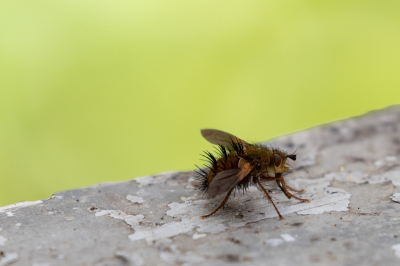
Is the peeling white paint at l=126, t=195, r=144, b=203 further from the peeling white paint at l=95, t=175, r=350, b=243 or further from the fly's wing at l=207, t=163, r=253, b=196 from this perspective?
the fly's wing at l=207, t=163, r=253, b=196

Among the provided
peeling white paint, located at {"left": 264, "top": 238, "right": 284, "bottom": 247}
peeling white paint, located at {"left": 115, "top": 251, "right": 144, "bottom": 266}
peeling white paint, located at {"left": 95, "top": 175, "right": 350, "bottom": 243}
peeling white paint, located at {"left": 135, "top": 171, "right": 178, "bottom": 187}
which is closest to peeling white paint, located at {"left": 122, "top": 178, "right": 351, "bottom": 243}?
peeling white paint, located at {"left": 95, "top": 175, "right": 350, "bottom": 243}

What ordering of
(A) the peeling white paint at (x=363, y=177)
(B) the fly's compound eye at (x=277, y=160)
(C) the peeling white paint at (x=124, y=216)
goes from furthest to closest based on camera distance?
(A) the peeling white paint at (x=363, y=177), (B) the fly's compound eye at (x=277, y=160), (C) the peeling white paint at (x=124, y=216)

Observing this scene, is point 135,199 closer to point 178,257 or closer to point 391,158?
point 178,257

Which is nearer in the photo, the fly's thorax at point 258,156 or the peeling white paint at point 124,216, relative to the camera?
the peeling white paint at point 124,216

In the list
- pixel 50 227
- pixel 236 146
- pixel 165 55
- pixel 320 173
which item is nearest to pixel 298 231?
pixel 236 146

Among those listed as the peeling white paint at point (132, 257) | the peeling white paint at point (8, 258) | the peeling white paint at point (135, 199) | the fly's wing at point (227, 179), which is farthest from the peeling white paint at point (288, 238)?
the peeling white paint at point (8, 258)

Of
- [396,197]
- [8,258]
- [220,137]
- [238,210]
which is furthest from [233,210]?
[8,258]

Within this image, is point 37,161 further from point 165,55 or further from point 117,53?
point 165,55

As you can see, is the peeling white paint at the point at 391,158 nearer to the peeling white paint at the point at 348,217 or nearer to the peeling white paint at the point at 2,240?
the peeling white paint at the point at 348,217
